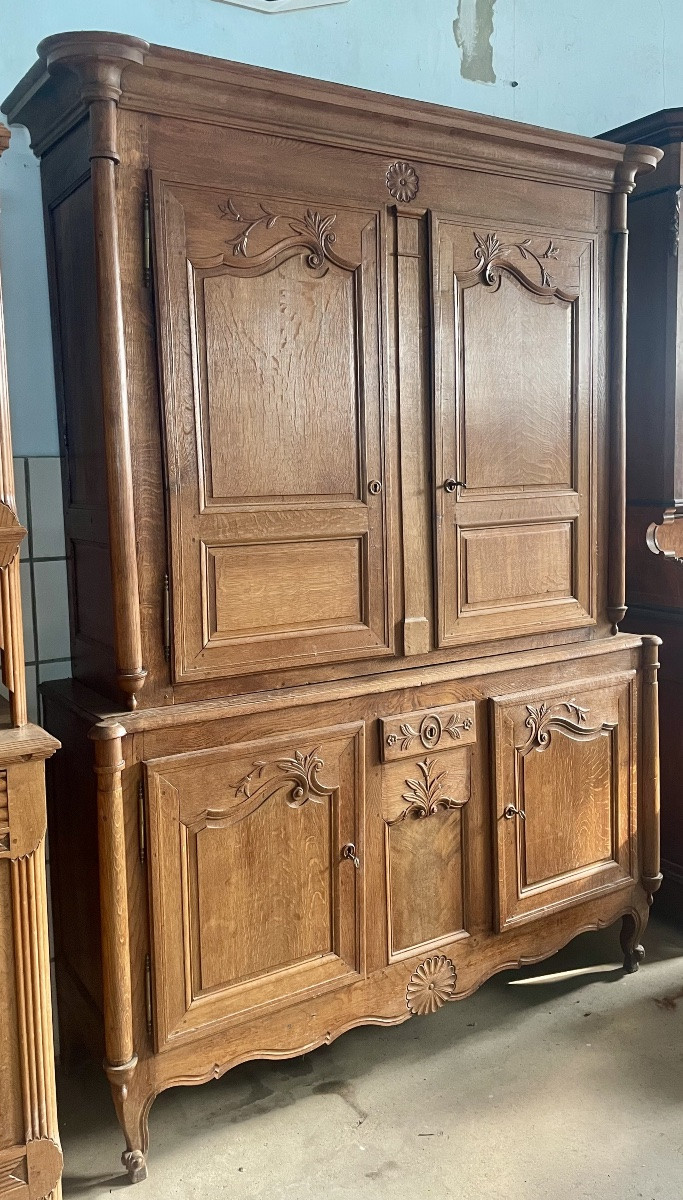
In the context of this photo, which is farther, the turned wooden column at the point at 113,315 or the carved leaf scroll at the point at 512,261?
the carved leaf scroll at the point at 512,261

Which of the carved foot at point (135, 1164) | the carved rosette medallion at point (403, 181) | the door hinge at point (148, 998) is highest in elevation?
the carved rosette medallion at point (403, 181)

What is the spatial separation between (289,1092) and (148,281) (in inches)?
65.5

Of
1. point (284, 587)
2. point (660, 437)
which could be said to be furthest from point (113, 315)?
point (660, 437)

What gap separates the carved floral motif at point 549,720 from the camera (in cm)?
236

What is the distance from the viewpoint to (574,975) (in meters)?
2.62

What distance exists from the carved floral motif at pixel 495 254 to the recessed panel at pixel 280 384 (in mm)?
339

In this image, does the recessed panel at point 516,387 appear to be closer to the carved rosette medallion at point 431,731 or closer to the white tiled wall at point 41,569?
the carved rosette medallion at point 431,731

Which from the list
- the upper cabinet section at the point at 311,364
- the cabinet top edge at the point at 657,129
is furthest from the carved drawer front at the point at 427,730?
the cabinet top edge at the point at 657,129

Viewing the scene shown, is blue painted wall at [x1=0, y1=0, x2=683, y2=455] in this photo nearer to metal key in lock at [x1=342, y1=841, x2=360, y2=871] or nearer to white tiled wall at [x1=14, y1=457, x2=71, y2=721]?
white tiled wall at [x1=14, y1=457, x2=71, y2=721]

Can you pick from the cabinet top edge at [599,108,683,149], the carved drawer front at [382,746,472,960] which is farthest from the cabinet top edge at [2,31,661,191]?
the carved drawer front at [382,746,472,960]

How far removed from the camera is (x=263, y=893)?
2.00 m

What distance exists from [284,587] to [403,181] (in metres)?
0.88

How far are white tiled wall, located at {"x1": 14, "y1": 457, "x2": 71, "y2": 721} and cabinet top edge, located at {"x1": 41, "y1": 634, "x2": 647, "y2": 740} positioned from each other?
2.4 inches

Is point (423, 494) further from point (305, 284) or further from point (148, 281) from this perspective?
point (148, 281)
